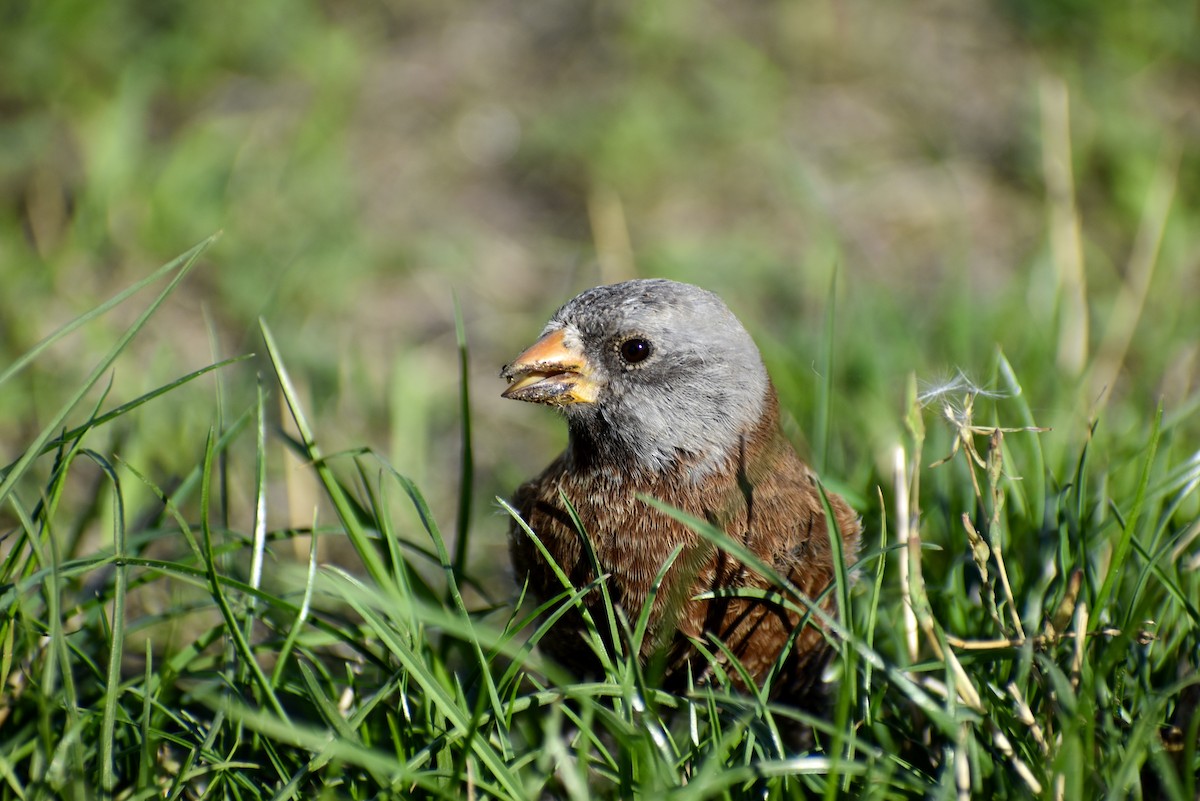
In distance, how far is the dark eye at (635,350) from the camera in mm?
2451

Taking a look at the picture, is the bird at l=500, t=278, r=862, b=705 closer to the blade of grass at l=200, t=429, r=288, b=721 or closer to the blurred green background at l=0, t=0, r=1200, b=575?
the blade of grass at l=200, t=429, r=288, b=721

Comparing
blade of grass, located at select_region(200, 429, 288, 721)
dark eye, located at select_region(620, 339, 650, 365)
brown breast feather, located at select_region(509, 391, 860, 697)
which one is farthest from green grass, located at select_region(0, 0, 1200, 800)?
dark eye, located at select_region(620, 339, 650, 365)

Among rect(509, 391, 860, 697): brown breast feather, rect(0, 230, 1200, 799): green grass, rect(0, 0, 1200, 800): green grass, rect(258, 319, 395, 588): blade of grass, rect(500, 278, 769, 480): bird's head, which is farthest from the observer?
rect(500, 278, 769, 480): bird's head

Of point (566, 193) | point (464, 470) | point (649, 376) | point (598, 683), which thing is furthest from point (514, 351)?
point (598, 683)

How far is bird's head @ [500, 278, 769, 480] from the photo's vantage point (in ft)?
A: 7.98

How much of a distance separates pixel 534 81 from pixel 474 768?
4165 mm

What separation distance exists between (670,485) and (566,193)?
2889mm

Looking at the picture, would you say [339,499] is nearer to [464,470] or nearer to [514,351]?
[464,470]

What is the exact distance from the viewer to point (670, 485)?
2.42 m

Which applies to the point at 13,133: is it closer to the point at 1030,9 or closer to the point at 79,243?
the point at 79,243

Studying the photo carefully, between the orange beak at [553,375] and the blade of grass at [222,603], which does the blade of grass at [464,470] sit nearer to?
the orange beak at [553,375]

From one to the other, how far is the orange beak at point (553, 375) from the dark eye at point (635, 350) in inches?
3.4

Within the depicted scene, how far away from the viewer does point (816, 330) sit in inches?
159

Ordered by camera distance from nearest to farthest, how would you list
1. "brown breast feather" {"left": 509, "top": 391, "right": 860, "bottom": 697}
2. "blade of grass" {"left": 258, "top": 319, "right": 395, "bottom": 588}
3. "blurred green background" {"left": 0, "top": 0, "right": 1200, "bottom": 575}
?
"blade of grass" {"left": 258, "top": 319, "right": 395, "bottom": 588} < "brown breast feather" {"left": 509, "top": 391, "right": 860, "bottom": 697} < "blurred green background" {"left": 0, "top": 0, "right": 1200, "bottom": 575}
